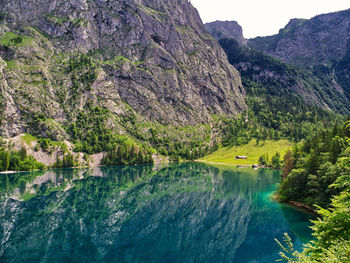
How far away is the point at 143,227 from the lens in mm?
50438

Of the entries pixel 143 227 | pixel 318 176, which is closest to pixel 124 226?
pixel 143 227

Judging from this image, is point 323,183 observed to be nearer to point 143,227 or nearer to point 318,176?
point 318,176

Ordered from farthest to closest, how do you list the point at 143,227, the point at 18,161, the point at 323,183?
the point at 18,161 → the point at 323,183 → the point at 143,227

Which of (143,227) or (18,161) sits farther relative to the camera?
(18,161)

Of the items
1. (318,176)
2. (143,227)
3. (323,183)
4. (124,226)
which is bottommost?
(143,227)

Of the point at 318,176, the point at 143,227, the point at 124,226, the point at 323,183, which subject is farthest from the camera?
the point at 318,176

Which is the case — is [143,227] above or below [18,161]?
below

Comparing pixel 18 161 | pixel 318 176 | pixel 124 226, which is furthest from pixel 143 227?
pixel 18 161

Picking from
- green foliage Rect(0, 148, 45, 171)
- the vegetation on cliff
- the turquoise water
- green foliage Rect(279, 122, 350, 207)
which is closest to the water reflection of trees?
the turquoise water

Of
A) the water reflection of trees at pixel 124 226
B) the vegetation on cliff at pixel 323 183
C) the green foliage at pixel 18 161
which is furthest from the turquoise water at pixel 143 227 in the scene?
the green foliage at pixel 18 161

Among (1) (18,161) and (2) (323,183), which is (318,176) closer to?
(2) (323,183)

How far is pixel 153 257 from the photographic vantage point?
36062 mm

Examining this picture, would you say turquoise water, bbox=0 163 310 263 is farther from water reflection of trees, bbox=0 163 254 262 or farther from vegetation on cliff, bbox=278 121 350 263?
vegetation on cliff, bbox=278 121 350 263

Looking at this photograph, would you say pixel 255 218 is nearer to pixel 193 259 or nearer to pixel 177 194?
pixel 193 259
